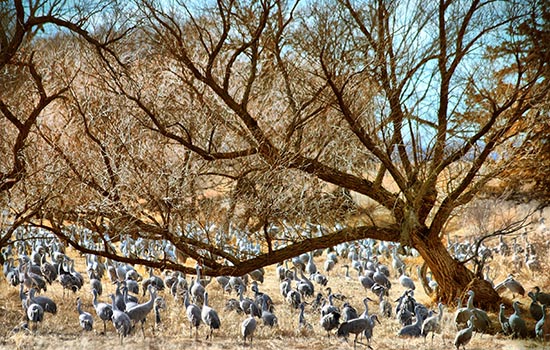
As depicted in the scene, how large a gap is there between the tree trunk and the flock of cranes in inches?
11.1

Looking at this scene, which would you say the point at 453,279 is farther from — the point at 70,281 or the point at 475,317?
the point at 70,281

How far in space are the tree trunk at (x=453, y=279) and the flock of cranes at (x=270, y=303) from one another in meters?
0.28

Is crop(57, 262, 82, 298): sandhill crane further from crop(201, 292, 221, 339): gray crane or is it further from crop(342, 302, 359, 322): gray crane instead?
crop(342, 302, 359, 322): gray crane

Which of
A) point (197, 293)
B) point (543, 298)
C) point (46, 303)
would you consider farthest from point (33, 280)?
point (543, 298)

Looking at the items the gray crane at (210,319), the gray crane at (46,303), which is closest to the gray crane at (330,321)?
the gray crane at (210,319)

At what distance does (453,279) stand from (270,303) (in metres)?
1.94

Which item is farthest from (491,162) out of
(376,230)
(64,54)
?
(64,54)

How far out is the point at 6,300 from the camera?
7.14 meters

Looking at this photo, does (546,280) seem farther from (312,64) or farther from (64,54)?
(64,54)

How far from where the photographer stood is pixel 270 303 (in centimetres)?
657

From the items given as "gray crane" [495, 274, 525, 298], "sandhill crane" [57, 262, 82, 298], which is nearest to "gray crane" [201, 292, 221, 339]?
"sandhill crane" [57, 262, 82, 298]

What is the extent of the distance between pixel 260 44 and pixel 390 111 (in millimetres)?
1505

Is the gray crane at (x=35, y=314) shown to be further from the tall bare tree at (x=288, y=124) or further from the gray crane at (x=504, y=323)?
the gray crane at (x=504, y=323)

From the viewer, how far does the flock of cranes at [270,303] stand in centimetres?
561
